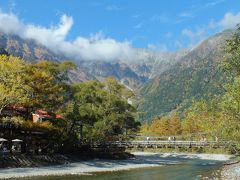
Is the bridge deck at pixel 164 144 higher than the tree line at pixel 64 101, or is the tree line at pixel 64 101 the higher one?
the tree line at pixel 64 101

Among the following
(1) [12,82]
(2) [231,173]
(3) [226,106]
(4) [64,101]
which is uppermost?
(1) [12,82]

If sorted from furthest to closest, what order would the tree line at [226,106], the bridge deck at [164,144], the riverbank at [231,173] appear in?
the bridge deck at [164,144], the riverbank at [231,173], the tree line at [226,106]

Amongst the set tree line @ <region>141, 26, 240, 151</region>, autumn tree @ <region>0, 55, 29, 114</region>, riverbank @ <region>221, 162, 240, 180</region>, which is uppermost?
autumn tree @ <region>0, 55, 29, 114</region>

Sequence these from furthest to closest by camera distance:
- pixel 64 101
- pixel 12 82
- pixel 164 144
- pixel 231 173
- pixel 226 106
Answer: pixel 64 101, pixel 164 144, pixel 12 82, pixel 231 173, pixel 226 106

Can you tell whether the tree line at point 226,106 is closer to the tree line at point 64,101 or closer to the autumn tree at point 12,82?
the autumn tree at point 12,82

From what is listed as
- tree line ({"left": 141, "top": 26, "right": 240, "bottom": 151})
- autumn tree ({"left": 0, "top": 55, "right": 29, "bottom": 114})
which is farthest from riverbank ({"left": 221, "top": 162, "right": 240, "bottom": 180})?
autumn tree ({"left": 0, "top": 55, "right": 29, "bottom": 114})

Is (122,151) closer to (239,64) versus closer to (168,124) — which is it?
(168,124)

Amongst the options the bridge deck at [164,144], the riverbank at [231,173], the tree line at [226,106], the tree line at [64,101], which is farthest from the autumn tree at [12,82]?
the tree line at [226,106]

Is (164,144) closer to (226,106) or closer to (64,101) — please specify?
(64,101)

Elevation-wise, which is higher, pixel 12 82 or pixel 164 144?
pixel 12 82

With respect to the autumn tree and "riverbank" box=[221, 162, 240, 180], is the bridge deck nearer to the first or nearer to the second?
"riverbank" box=[221, 162, 240, 180]

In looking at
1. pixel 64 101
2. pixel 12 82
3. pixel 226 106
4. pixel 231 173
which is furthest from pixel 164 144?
pixel 226 106

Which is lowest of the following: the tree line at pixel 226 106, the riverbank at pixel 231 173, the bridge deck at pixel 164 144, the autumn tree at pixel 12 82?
the riverbank at pixel 231 173

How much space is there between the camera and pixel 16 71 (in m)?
64.4
